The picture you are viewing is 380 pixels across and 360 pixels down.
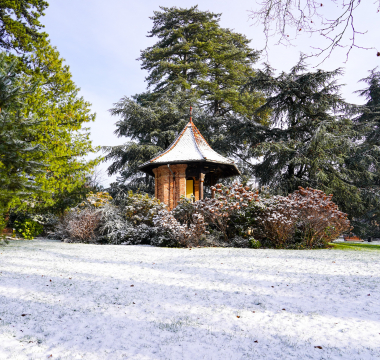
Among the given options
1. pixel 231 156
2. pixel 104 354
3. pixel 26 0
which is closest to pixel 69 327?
pixel 104 354

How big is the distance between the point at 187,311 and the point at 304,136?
713 inches

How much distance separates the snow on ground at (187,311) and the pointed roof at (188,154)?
7.72 meters

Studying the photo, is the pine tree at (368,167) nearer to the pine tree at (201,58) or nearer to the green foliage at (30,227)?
the pine tree at (201,58)

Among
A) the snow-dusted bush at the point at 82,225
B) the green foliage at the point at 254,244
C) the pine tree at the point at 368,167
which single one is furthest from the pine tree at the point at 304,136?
the snow-dusted bush at the point at 82,225

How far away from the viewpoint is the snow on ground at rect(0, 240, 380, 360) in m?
2.90

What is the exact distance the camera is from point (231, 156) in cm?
2202

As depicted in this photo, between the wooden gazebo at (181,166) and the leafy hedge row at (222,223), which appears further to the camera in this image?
the wooden gazebo at (181,166)

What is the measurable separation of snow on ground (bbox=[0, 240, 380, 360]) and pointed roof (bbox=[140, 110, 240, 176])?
7719 mm

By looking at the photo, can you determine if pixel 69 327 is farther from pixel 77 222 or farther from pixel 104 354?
pixel 77 222

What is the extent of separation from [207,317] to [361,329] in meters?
1.78

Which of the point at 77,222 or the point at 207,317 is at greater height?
the point at 77,222

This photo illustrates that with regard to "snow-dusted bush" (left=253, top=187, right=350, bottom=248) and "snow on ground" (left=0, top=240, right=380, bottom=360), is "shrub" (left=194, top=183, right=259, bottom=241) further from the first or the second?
"snow on ground" (left=0, top=240, right=380, bottom=360)

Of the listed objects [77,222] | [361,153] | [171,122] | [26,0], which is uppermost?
[26,0]

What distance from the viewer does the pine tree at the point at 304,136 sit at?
16812 mm
